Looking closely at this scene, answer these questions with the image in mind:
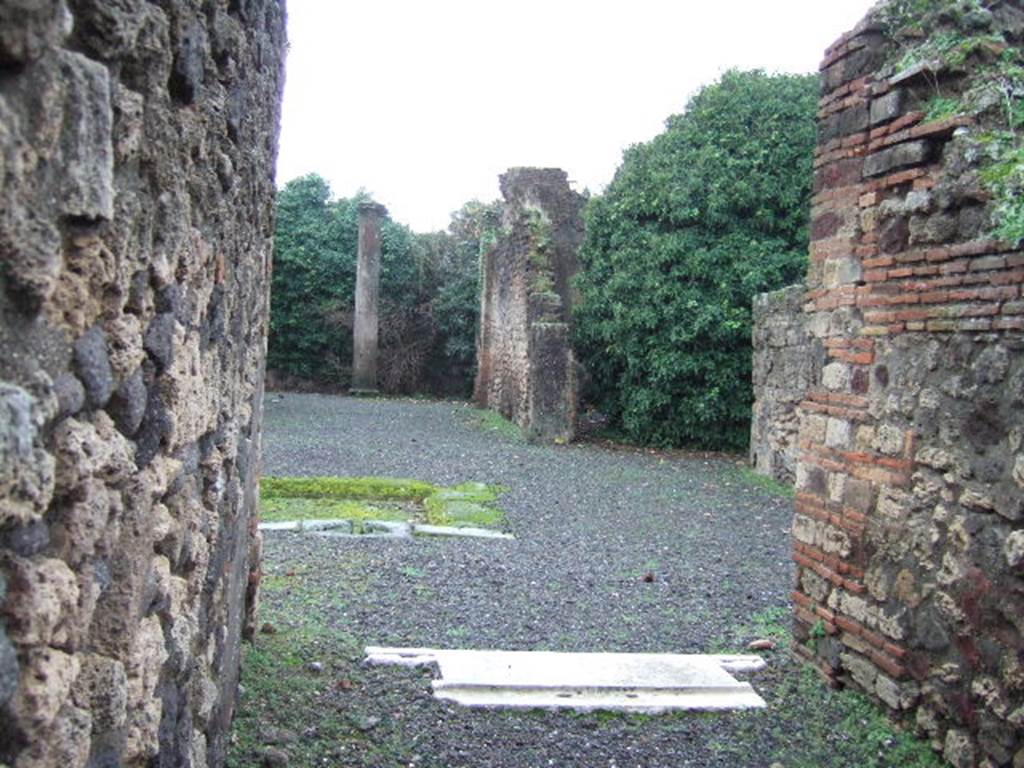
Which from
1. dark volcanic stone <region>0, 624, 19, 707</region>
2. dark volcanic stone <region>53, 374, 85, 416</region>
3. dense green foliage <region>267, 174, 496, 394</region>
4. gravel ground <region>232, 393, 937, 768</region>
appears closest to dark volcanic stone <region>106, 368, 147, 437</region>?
dark volcanic stone <region>53, 374, 85, 416</region>

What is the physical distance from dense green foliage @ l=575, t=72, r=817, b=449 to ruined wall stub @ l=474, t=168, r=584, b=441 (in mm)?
909

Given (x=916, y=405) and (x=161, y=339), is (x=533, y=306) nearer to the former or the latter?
(x=916, y=405)

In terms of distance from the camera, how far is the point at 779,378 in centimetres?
1138

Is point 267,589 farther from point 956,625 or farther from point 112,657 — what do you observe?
A: point 112,657

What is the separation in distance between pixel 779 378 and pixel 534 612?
630cm

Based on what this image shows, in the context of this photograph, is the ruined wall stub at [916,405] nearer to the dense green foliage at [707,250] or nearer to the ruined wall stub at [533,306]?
the dense green foliage at [707,250]

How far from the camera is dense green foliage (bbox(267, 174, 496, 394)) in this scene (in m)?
22.4

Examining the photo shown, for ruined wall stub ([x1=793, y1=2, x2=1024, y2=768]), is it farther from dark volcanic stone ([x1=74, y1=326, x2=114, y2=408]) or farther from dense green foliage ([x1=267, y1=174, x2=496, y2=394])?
dense green foliage ([x1=267, y1=174, x2=496, y2=394])

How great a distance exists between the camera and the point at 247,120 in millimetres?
3248

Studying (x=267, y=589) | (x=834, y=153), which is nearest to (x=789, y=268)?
(x=834, y=153)

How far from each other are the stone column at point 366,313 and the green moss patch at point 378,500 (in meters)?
11.6

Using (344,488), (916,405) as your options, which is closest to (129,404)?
(916,405)

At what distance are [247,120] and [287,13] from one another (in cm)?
119

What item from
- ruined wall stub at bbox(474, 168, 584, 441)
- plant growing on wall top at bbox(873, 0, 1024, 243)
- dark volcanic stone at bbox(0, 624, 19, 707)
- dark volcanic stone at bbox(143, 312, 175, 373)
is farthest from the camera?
ruined wall stub at bbox(474, 168, 584, 441)
